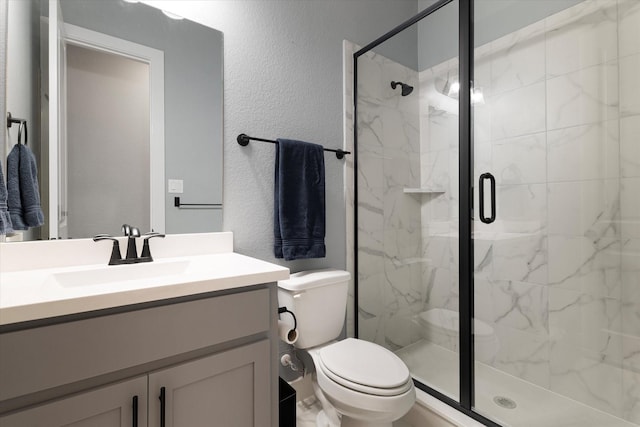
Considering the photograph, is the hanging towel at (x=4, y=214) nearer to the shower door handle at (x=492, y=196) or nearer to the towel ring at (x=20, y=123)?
the towel ring at (x=20, y=123)

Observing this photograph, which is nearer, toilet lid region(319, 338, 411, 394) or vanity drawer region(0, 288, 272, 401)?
vanity drawer region(0, 288, 272, 401)

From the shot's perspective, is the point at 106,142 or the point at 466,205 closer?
the point at 106,142

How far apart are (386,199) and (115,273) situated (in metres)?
1.46

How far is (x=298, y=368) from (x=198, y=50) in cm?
159

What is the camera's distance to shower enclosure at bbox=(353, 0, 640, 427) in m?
1.40

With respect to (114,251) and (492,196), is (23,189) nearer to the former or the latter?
(114,251)

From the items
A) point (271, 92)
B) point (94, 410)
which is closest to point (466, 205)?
point (271, 92)

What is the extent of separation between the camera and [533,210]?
1.56 m

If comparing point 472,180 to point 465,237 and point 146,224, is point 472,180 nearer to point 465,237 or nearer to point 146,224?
point 465,237

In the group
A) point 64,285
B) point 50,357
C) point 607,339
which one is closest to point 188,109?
point 64,285

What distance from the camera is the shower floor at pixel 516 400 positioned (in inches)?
56.4

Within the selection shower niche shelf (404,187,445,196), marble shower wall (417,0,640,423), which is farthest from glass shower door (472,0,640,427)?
shower niche shelf (404,187,445,196)

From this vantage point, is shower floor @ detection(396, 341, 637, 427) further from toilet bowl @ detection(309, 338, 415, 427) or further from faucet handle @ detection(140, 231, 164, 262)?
faucet handle @ detection(140, 231, 164, 262)

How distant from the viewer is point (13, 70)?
105cm
